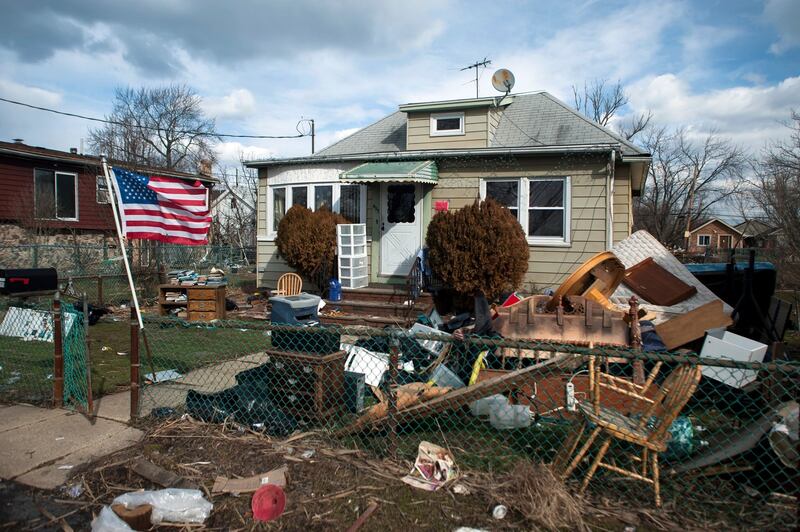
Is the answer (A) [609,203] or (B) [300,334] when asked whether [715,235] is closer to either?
(A) [609,203]

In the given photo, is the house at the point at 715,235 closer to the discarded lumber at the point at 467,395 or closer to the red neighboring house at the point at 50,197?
the red neighboring house at the point at 50,197

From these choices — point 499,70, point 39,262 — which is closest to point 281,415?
point 499,70

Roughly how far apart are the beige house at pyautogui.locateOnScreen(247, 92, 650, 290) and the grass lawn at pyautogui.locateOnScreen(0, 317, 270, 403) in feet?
13.8

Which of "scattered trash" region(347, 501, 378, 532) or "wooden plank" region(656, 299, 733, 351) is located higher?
"wooden plank" region(656, 299, 733, 351)

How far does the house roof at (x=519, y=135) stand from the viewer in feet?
35.8

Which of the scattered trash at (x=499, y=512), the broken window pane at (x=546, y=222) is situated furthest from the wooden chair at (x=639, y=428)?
the broken window pane at (x=546, y=222)

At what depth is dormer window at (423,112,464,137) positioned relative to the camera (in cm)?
1252

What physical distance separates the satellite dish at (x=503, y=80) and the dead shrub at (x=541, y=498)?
12.1 m

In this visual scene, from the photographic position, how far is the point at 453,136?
12.5 metres

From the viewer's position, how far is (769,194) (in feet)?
47.0

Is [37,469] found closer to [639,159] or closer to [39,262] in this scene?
[639,159]

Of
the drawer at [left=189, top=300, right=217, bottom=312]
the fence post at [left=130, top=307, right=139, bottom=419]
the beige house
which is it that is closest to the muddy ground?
the fence post at [left=130, top=307, right=139, bottom=419]

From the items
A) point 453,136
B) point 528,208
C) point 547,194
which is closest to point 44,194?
point 453,136

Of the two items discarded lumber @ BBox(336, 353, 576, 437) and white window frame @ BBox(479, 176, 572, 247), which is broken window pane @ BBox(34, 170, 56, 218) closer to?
white window frame @ BBox(479, 176, 572, 247)
